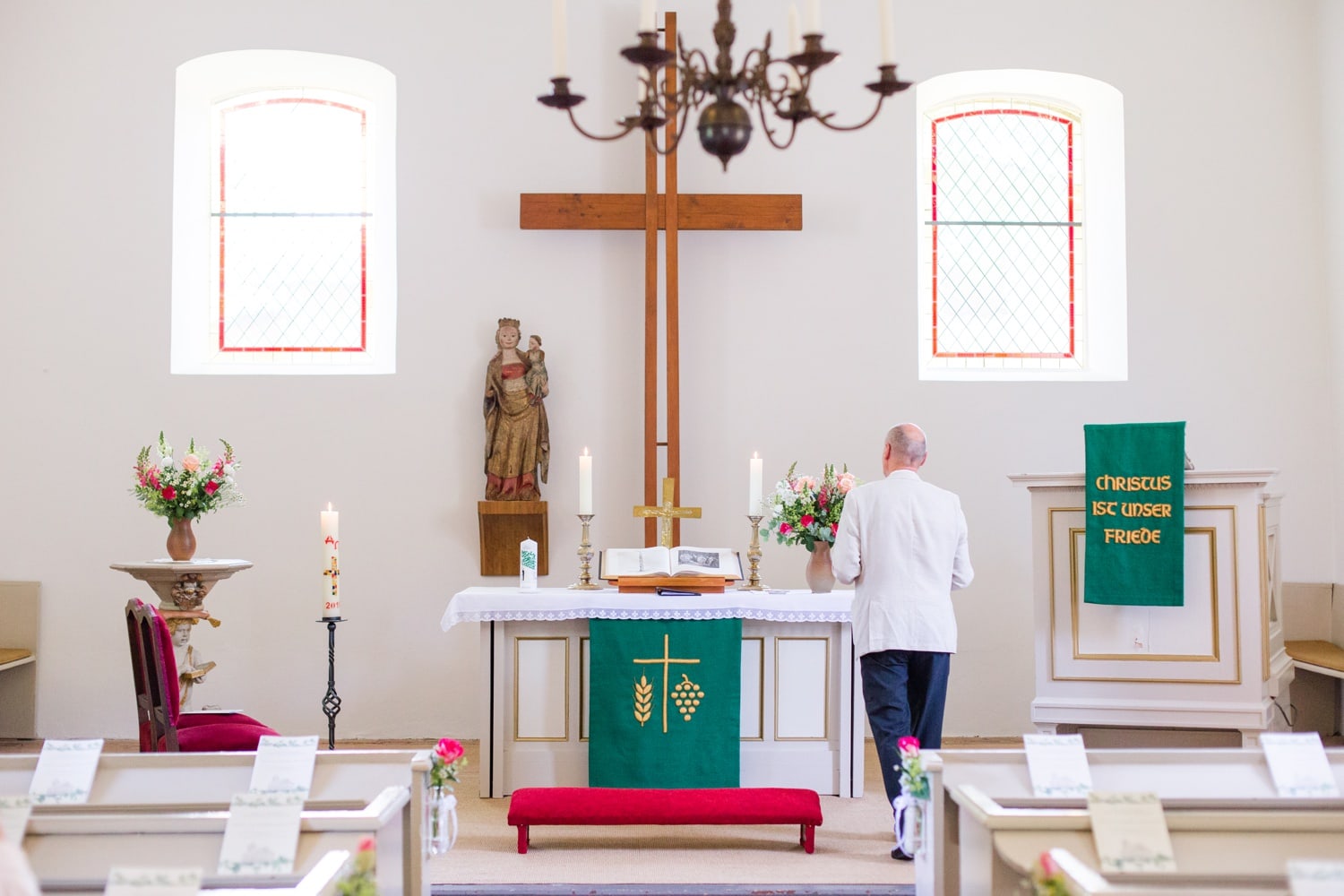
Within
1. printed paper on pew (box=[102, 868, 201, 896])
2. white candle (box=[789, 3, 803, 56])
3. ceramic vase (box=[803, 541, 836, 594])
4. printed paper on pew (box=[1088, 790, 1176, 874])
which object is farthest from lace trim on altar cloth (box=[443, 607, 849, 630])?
printed paper on pew (box=[102, 868, 201, 896])

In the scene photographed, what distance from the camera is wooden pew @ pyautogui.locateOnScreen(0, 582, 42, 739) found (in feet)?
21.4

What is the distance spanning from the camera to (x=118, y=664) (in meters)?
6.61

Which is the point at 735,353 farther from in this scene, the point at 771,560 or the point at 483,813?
the point at 483,813

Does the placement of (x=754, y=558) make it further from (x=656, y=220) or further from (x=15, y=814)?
(x=15, y=814)

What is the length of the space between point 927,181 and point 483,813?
4.42 m

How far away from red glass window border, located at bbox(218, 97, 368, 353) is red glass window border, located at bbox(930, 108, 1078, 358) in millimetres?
3360

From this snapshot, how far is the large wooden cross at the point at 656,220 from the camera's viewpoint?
21.3 feet

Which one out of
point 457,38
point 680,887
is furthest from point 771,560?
point 457,38

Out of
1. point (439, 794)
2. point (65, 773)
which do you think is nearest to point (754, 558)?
point (439, 794)

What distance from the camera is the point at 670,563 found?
5.41 metres

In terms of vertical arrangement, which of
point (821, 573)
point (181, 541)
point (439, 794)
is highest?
point (181, 541)

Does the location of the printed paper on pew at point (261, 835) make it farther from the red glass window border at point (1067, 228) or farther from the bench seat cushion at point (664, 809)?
the red glass window border at point (1067, 228)

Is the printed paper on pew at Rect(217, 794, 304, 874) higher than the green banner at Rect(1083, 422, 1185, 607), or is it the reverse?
the green banner at Rect(1083, 422, 1185, 607)

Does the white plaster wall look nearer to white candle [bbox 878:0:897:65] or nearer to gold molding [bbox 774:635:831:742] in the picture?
gold molding [bbox 774:635:831:742]
